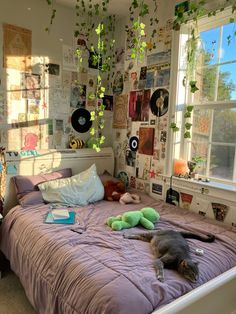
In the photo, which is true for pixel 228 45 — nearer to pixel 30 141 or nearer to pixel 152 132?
pixel 152 132

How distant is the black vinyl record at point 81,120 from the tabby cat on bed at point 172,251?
4.97 feet

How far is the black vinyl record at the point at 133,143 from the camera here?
2824 millimetres

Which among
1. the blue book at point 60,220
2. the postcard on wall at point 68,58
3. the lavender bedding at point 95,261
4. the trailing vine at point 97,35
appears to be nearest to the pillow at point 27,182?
the lavender bedding at point 95,261

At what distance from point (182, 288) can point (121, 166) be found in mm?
1913

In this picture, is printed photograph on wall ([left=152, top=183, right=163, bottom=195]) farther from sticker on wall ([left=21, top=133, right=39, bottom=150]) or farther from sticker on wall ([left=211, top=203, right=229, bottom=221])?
sticker on wall ([left=21, top=133, right=39, bottom=150])

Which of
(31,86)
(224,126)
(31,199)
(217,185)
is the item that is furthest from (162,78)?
(31,199)

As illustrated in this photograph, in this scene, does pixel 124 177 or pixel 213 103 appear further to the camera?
pixel 124 177

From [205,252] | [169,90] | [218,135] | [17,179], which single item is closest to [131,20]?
[169,90]

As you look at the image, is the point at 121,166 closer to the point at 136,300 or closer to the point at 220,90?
the point at 220,90

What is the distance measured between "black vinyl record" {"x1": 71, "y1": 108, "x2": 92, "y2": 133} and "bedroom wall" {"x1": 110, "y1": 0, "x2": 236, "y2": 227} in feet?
1.10

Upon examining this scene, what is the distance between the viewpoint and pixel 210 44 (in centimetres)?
227

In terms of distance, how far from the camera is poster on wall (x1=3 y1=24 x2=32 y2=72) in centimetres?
238

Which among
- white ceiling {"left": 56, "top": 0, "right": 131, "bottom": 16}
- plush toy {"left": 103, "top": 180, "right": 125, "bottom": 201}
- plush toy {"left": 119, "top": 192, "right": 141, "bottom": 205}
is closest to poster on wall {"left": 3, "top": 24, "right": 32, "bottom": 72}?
white ceiling {"left": 56, "top": 0, "right": 131, "bottom": 16}

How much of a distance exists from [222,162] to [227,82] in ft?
2.15
